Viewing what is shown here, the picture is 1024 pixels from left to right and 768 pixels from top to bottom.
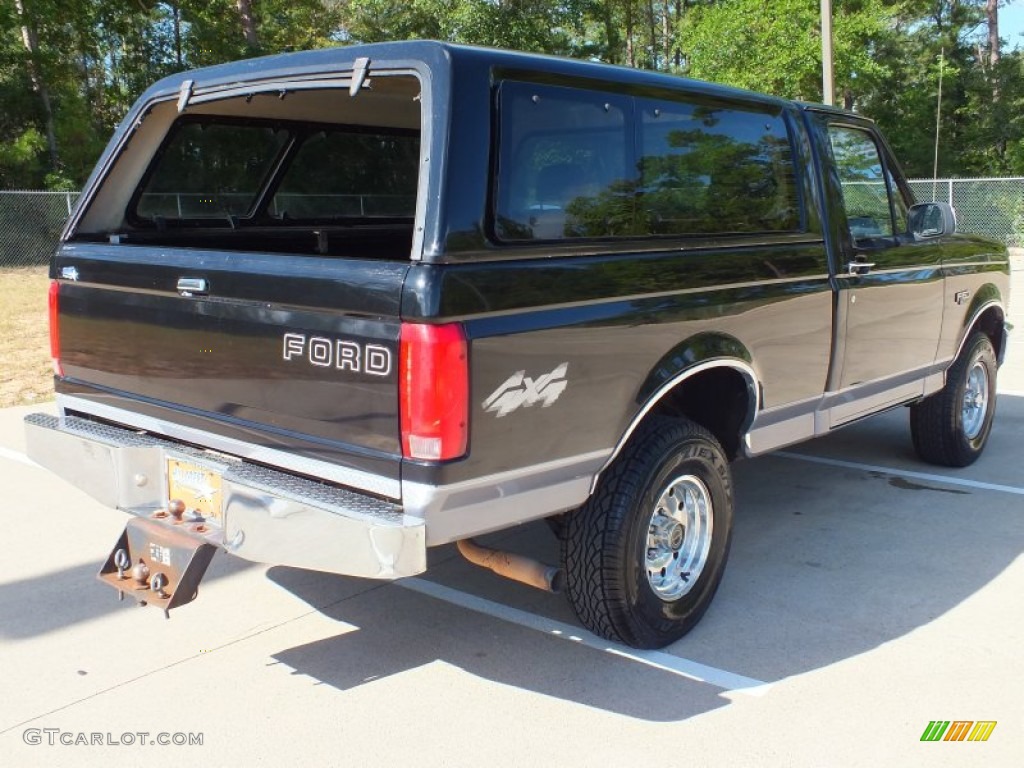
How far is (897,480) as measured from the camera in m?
6.07

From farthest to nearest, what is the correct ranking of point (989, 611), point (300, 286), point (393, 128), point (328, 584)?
point (393, 128) < point (328, 584) < point (989, 611) < point (300, 286)

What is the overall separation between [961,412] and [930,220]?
1.41 m

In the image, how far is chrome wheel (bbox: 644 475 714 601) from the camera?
150 inches

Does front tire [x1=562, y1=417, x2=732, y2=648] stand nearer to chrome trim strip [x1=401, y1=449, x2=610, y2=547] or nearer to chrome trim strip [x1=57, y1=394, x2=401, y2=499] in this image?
chrome trim strip [x1=401, y1=449, x2=610, y2=547]

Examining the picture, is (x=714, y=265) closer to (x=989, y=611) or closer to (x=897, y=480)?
(x=989, y=611)

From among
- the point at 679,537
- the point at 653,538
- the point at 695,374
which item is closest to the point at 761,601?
the point at 679,537

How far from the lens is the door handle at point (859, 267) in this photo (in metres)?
4.71

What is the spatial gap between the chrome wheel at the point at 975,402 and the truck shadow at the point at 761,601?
0.44 m

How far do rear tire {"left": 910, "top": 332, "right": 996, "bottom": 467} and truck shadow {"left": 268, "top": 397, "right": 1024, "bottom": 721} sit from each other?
292 mm

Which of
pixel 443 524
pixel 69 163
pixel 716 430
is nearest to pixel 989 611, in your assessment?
pixel 716 430

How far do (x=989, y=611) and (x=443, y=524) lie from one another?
256 centimetres

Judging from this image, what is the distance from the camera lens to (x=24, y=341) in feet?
36.8

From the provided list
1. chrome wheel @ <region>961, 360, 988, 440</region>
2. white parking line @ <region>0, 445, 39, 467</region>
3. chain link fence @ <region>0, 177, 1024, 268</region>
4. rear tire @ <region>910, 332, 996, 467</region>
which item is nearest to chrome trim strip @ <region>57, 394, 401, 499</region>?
white parking line @ <region>0, 445, 39, 467</region>

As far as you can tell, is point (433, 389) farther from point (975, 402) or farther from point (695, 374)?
point (975, 402)
